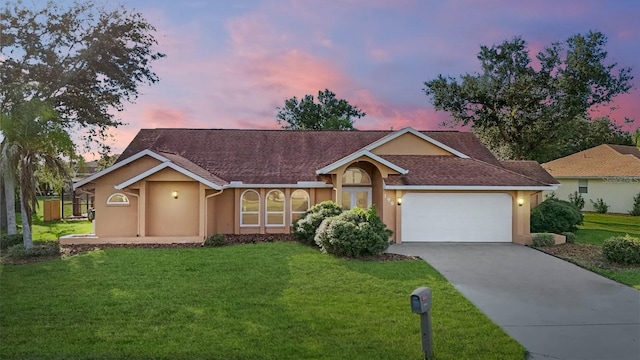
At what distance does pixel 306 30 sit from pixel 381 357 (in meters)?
13.8

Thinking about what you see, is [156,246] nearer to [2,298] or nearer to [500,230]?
[2,298]

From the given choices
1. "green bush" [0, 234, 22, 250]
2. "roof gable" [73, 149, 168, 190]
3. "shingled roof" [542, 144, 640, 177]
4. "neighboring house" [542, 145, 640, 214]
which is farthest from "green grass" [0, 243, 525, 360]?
"shingled roof" [542, 144, 640, 177]

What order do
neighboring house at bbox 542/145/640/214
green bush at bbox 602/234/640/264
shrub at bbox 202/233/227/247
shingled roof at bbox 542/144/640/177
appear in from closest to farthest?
green bush at bbox 602/234/640/264, shrub at bbox 202/233/227/247, neighboring house at bbox 542/145/640/214, shingled roof at bbox 542/144/640/177

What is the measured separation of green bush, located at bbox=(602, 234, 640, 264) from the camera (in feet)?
41.7

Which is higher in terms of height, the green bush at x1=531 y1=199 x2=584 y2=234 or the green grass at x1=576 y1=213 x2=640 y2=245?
the green bush at x1=531 y1=199 x2=584 y2=234

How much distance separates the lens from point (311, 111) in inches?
1845

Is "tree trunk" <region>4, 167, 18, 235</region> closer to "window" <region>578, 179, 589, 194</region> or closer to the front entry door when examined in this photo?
the front entry door

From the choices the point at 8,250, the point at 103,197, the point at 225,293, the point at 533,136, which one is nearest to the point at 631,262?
the point at 225,293

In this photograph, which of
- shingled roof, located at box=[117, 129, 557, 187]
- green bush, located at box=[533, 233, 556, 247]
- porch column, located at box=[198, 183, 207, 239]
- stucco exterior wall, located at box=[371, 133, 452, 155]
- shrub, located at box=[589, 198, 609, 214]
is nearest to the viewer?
green bush, located at box=[533, 233, 556, 247]

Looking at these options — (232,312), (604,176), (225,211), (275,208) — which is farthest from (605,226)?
(232,312)

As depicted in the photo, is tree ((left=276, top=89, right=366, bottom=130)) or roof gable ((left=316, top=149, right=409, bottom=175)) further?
tree ((left=276, top=89, right=366, bottom=130))

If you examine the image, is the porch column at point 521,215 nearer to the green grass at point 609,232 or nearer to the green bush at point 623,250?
the green grass at point 609,232

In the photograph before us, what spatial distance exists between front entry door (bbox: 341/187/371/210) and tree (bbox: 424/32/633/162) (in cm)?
1839

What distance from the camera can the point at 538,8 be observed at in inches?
519
